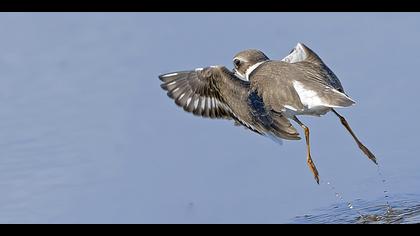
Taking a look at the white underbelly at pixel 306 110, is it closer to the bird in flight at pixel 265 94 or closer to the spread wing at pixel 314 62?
the bird in flight at pixel 265 94

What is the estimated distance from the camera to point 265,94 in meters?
7.59

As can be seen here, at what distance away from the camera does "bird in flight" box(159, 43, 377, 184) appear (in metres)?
7.39

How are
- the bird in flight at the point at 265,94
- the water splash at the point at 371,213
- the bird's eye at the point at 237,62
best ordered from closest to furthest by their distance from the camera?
the water splash at the point at 371,213 → the bird in flight at the point at 265,94 → the bird's eye at the point at 237,62

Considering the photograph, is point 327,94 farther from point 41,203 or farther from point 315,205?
point 41,203

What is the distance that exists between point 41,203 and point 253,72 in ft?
7.01

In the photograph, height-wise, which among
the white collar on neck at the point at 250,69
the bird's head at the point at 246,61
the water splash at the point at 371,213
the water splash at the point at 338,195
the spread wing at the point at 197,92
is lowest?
the water splash at the point at 371,213

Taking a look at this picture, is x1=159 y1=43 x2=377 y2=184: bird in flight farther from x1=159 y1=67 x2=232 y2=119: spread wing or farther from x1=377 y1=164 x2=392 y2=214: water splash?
Result: x1=377 y1=164 x2=392 y2=214: water splash

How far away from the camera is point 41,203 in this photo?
317 inches

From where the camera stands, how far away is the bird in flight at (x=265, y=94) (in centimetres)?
739

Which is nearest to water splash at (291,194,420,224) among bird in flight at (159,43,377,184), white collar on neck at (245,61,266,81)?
bird in flight at (159,43,377,184)

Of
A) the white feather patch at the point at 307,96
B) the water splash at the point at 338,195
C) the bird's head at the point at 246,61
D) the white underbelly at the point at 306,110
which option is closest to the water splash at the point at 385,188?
the water splash at the point at 338,195

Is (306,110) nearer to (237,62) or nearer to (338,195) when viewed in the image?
(338,195)
